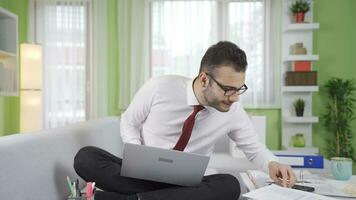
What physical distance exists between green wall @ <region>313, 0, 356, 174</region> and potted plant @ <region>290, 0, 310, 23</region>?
26 cm

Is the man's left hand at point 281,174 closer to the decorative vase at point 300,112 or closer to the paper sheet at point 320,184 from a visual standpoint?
the paper sheet at point 320,184

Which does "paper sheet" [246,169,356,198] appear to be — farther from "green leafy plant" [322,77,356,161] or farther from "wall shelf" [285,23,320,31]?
"wall shelf" [285,23,320,31]

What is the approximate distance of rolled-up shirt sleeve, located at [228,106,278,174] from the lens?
64.4 inches

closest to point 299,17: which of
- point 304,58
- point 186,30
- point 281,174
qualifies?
point 304,58

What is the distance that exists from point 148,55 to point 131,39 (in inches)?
9.9

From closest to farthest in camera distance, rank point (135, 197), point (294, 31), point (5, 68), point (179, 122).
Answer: point (135, 197)
point (179, 122)
point (5, 68)
point (294, 31)

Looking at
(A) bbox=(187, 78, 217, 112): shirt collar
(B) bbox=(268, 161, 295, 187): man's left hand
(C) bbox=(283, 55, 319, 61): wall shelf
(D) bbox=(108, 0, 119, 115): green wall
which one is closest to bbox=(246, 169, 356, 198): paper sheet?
(B) bbox=(268, 161, 295, 187): man's left hand

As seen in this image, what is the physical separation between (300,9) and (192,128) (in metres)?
2.48

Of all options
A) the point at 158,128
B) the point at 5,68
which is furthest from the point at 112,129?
the point at 5,68

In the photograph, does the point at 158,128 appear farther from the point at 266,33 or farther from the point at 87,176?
the point at 266,33

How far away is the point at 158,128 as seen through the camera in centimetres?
179

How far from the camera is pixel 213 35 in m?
3.81

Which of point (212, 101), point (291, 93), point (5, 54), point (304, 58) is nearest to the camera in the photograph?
point (212, 101)

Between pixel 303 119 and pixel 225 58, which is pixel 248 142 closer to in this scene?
pixel 225 58
